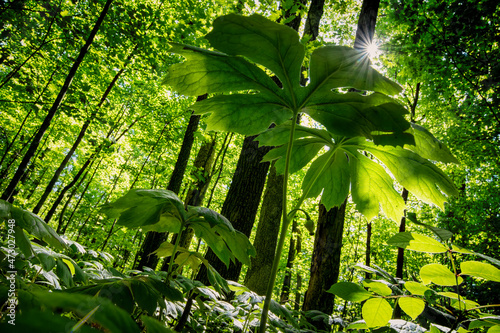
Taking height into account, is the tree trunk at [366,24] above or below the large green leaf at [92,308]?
above

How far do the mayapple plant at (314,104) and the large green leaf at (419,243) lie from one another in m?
0.17

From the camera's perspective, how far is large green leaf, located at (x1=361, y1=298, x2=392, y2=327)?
1.09m

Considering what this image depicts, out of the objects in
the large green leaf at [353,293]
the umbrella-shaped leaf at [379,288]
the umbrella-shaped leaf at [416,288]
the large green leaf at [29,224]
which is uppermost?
the umbrella-shaped leaf at [416,288]

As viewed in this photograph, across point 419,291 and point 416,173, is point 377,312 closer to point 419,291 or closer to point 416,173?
point 419,291

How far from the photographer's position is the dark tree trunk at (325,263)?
10.9 ft

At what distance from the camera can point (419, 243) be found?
996 mm

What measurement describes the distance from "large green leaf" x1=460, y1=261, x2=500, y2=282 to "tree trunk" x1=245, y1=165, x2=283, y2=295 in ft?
14.8

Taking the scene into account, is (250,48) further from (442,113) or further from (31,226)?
(442,113)

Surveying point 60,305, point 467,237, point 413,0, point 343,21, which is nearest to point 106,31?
point 60,305

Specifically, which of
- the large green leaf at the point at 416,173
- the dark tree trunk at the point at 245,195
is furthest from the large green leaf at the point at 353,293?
the dark tree trunk at the point at 245,195

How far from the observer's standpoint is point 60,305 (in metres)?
0.24

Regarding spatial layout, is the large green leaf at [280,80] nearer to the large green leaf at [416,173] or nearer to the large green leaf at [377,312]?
the large green leaf at [416,173]

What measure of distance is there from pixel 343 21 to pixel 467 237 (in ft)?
35.8

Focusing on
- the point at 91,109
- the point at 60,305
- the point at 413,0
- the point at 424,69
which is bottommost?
the point at 60,305
